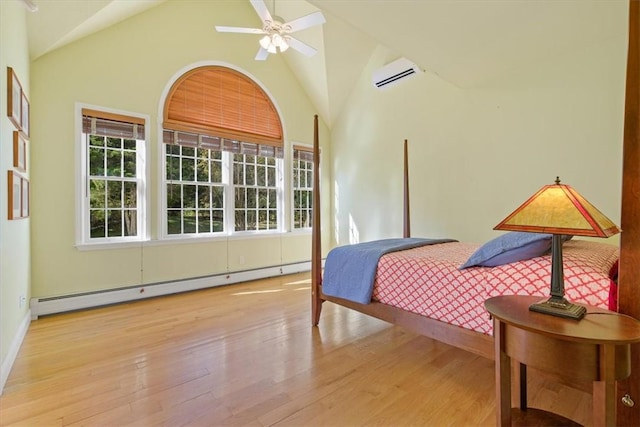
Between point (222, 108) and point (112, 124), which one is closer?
point (112, 124)

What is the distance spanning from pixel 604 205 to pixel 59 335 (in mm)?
5114

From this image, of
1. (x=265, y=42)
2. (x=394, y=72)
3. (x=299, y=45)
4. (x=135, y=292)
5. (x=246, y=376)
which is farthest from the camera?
(x=394, y=72)

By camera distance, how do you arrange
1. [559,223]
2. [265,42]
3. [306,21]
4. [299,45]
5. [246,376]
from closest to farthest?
[559,223] → [246,376] → [306,21] → [265,42] → [299,45]

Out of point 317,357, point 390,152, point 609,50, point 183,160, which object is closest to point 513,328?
point 317,357

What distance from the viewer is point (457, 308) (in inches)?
77.0

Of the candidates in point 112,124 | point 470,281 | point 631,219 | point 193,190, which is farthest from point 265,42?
point 631,219

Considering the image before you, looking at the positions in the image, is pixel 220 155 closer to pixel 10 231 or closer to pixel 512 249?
pixel 10 231

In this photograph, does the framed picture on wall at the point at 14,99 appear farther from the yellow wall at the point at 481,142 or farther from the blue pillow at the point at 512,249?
the yellow wall at the point at 481,142

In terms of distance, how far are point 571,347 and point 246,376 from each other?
5.94 feet

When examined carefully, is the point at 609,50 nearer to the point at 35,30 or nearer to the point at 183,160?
the point at 183,160

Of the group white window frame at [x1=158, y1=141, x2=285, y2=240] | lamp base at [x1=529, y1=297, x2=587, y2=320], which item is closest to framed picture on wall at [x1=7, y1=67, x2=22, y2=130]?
white window frame at [x1=158, y1=141, x2=285, y2=240]

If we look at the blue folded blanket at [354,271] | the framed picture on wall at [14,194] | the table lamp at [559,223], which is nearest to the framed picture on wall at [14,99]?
the framed picture on wall at [14,194]

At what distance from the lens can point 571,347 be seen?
1.18 m

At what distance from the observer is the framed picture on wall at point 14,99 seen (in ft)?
7.55
